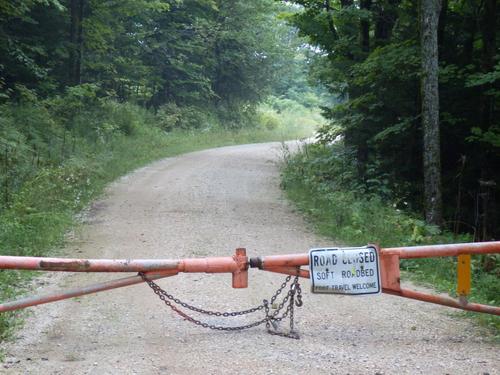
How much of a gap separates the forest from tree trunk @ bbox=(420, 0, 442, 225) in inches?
0.8

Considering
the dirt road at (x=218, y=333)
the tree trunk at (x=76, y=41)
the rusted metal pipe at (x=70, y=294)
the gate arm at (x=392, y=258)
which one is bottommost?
the dirt road at (x=218, y=333)

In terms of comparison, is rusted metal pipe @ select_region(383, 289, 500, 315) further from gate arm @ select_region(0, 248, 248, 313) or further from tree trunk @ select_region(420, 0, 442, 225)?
tree trunk @ select_region(420, 0, 442, 225)

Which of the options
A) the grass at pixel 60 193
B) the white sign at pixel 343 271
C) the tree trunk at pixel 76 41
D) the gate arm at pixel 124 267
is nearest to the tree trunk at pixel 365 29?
the grass at pixel 60 193

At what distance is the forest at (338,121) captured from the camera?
1098 cm

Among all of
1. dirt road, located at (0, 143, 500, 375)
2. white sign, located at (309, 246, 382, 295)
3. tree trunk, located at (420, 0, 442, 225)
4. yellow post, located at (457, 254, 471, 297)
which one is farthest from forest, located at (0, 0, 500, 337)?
white sign, located at (309, 246, 382, 295)

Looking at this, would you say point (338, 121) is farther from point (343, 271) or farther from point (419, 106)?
point (343, 271)

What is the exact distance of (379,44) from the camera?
15664 mm

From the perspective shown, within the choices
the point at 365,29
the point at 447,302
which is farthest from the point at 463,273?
the point at 365,29

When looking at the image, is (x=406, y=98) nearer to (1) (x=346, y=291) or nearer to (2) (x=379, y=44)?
(2) (x=379, y=44)

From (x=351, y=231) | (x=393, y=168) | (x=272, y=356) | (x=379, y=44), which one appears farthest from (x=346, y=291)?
(x=379, y=44)

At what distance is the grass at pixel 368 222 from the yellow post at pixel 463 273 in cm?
67

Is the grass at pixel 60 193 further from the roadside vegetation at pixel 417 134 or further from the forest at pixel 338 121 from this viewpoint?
the roadside vegetation at pixel 417 134

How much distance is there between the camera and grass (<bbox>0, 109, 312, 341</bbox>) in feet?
26.9

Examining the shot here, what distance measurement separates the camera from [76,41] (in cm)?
2220
